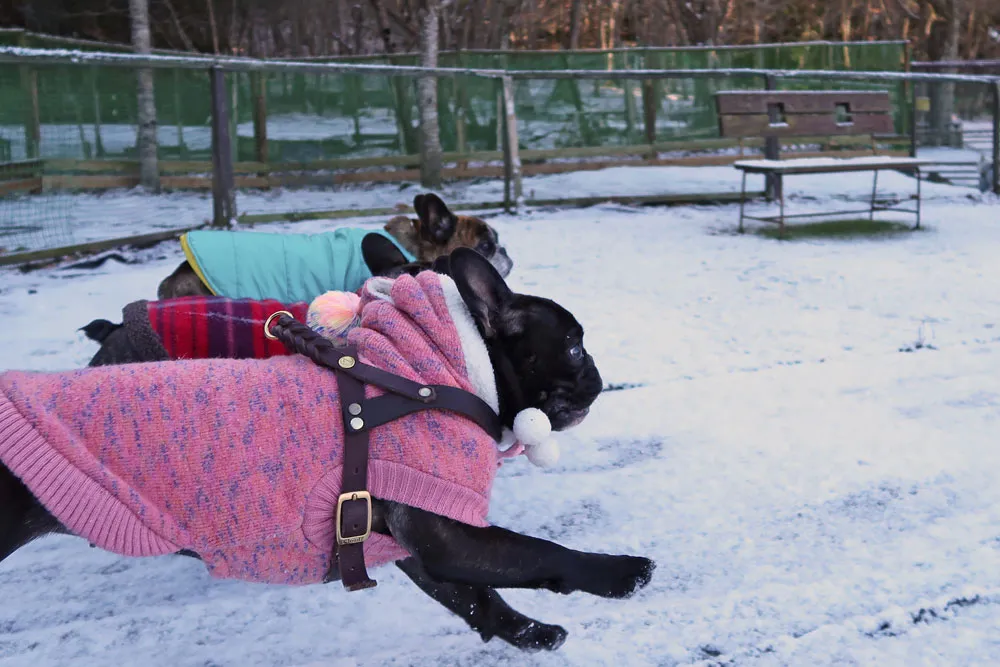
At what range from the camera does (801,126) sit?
35.4ft

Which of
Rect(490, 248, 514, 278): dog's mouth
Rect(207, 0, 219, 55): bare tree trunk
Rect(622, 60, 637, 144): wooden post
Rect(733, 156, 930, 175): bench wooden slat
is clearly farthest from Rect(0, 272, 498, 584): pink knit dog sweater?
Rect(207, 0, 219, 55): bare tree trunk

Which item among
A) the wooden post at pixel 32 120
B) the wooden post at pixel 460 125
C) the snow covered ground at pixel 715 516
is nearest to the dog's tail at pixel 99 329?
the snow covered ground at pixel 715 516

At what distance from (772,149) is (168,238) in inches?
265

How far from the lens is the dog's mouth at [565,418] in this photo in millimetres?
2418

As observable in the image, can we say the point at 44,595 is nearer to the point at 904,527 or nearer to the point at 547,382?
the point at 547,382

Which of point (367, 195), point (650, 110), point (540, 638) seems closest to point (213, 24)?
point (650, 110)

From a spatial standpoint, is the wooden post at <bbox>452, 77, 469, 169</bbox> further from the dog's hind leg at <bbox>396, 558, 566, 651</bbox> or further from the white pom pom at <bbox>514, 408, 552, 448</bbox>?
the white pom pom at <bbox>514, 408, 552, 448</bbox>

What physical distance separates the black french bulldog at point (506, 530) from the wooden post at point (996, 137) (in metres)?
11.7

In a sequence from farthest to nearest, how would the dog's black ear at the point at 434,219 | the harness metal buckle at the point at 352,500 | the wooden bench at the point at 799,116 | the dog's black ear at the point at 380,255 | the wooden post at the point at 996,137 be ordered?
the wooden post at the point at 996,137
the wooden bench at the point at 799,116
the dog's black ear at the point at 434,219
the dog's black ear at the point at 380,255
the harness metal buckle at the point at 352,500

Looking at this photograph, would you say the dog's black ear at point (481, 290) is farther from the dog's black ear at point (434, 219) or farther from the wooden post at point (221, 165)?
the wooden post at point (221, 165)

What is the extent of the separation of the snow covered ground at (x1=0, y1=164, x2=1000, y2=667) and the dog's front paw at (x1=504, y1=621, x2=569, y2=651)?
47 millimetres

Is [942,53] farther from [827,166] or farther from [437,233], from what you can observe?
[437,233]

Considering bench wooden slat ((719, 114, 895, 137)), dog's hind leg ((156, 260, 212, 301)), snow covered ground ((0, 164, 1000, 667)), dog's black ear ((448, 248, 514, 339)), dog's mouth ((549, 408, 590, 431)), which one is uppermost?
bench wooden slat ((719, 114, 895, 137))

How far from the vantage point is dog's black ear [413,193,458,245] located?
516cm
